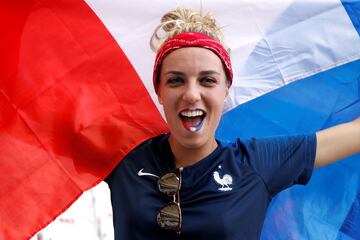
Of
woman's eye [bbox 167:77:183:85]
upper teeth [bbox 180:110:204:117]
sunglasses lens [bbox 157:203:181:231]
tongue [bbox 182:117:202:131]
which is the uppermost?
woman's eye [bbox 167:77:183:85]

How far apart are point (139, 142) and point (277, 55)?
32.5 inches

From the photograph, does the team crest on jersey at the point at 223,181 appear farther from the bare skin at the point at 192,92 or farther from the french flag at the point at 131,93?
the french flag at the point at 131,93

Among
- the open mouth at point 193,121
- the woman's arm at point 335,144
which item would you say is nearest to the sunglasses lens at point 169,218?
the open mouth at point 193,121

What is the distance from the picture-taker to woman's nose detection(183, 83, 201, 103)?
2219 millimetres

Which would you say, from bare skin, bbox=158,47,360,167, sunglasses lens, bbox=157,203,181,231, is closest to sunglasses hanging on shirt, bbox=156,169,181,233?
sunglasses lens, bbox=157,203,181,231

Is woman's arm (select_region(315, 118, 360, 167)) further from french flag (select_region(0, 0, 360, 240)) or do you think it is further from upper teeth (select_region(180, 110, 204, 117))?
upper teeth (select_region(180, 110, 204, 117))

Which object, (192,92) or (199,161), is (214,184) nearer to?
(199,161)

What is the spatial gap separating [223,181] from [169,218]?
0.90 ft

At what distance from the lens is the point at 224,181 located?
7.62 ft

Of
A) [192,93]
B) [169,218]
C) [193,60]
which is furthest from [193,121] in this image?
[169,218]

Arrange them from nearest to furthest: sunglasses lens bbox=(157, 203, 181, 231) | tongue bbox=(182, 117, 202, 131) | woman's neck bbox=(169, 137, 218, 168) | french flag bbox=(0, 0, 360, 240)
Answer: sunglasses lens bbox=(157, 203, 181, 231) < tongue bbox=(182, 117, 202, 131) < woman's neck bbox=(169, 137, 218, 168) < french flag bbox=(0, 0, 360, 240)

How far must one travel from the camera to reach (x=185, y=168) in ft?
7.70

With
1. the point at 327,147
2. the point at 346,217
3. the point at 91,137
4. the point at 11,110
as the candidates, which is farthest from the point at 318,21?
the point at 11,110

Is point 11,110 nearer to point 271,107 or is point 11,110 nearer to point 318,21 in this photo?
point 271,107
